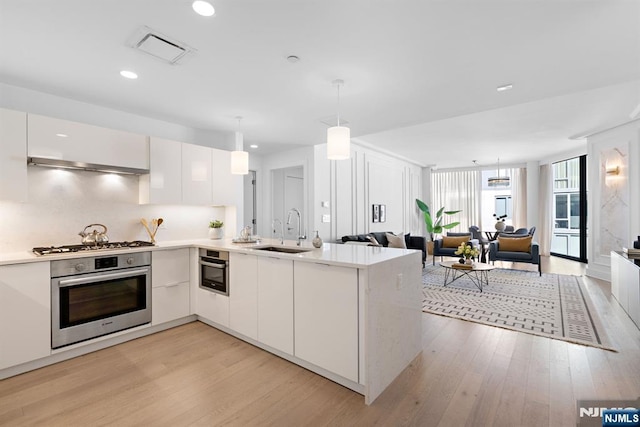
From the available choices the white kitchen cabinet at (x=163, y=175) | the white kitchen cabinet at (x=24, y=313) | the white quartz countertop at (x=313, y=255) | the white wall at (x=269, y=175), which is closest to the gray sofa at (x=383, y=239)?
the white wall at (x=269, y=175)

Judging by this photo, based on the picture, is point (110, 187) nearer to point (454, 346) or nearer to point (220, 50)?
point (220, 50)

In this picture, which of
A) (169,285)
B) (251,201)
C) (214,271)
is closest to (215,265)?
(214,271)

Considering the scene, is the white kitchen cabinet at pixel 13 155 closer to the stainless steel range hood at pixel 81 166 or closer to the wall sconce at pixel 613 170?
the stainless steel range hood at pixel 81 166

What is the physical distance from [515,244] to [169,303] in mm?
6099

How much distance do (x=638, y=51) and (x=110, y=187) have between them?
16.0 ft

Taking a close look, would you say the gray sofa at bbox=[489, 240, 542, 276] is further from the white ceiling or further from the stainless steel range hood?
the stainless steel range hood

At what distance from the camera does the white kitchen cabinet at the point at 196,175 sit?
362 centimetres

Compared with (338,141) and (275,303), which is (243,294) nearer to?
(275,303)

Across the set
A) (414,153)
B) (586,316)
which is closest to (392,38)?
(586,316)

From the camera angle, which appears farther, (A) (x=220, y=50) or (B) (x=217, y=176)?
(B) (x=217, y=176)

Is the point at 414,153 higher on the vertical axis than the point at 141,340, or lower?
higher

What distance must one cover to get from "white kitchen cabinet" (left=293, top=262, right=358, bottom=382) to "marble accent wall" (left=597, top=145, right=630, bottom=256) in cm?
549

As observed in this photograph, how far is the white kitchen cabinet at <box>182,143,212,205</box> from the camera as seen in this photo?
11.9 ft

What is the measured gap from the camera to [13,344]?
2.26 metres
